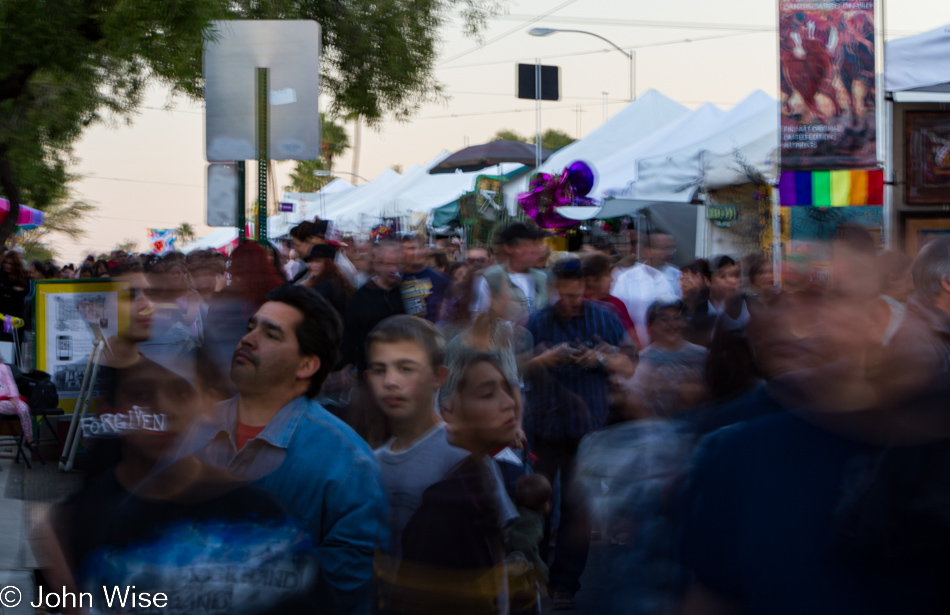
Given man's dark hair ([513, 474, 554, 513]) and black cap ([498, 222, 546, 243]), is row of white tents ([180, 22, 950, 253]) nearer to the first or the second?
black cap ([498, 222, 546, 243])

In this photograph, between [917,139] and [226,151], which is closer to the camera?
[226,151]

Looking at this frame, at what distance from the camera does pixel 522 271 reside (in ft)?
25.2

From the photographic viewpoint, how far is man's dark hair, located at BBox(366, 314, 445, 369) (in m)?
3.08

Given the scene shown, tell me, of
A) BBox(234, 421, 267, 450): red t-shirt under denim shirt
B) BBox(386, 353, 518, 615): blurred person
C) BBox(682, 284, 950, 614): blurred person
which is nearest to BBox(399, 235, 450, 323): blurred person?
BBox(386, 353, 518, 615): blurred person

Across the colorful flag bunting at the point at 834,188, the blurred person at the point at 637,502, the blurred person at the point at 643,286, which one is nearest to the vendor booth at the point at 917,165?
the colorful flag bunting at the point at 834,188

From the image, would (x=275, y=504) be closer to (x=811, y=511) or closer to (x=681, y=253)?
(x=811, y=511)

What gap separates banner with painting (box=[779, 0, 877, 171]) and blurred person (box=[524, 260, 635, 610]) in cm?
382

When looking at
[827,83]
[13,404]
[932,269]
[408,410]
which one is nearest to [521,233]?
[827,83]

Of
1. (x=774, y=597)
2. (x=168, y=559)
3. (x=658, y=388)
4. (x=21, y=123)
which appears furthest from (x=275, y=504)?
(x=21, y=123)

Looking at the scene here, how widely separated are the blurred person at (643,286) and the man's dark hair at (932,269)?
4239 mm

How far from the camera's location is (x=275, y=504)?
2.30 meters

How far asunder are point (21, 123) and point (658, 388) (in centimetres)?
969

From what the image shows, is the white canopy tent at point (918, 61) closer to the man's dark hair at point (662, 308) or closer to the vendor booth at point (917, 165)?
the vendor booth at point (917, 165)

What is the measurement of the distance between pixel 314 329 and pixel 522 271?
16.5 feet
